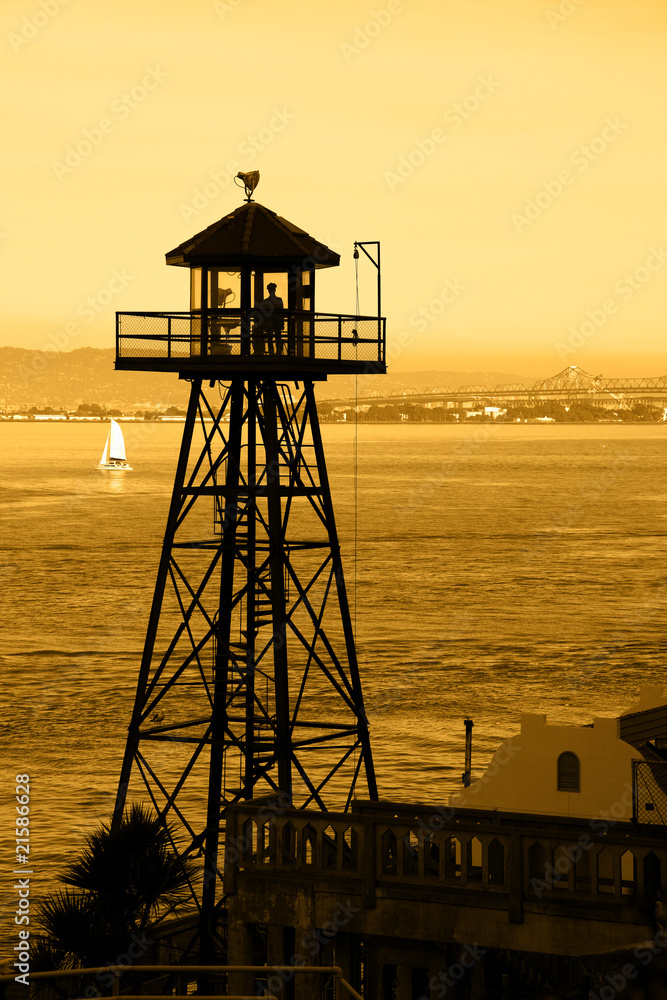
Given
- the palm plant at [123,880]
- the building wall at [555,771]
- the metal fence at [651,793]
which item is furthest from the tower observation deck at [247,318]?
the metal fence at [651,793]

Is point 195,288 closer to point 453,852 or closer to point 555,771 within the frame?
point 555,771

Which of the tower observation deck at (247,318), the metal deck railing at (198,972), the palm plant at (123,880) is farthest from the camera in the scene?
the tower observation deck at (247,318)

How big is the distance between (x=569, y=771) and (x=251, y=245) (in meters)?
10.5

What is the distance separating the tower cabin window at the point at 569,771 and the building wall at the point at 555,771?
0.07m

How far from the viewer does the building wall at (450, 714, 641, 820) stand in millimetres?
24016

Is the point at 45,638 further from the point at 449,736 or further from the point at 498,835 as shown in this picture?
the point at 498,835

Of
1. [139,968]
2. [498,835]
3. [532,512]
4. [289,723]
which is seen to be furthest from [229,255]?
[532,512]

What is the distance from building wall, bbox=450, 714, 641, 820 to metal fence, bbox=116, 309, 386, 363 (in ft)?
24.5

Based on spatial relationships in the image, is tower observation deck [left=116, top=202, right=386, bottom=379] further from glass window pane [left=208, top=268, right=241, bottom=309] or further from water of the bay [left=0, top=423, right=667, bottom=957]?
water of the bay [left=0, top=423, right=667, bottom=957]

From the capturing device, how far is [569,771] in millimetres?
24469

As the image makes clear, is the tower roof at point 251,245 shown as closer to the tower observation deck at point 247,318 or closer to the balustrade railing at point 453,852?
the tower observation deck at point 247,318

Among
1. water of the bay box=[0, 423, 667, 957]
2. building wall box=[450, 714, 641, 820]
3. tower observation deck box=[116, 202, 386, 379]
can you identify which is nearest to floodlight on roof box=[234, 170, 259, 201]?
tower observation deck box=[116, 202, 386, 379]

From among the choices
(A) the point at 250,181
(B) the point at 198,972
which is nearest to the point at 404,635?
(A) the point at 250,181

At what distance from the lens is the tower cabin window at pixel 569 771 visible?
24406 millimetres
